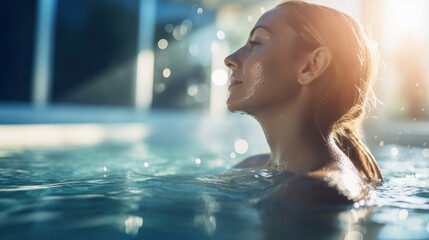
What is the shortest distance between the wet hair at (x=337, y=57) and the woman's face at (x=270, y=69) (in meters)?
0.04

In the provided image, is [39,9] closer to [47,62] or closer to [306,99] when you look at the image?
[47,62]

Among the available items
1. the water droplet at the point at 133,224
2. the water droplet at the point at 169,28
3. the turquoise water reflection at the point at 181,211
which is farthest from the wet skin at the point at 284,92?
the water droplet at the point at 169,28

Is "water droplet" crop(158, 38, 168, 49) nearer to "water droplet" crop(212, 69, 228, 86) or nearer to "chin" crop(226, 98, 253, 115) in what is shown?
"water droplet" crop(212, 69, 228, 86)

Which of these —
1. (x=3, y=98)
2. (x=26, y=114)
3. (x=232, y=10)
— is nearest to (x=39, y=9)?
(x=3, y=98)

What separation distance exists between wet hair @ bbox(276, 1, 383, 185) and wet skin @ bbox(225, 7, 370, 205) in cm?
3

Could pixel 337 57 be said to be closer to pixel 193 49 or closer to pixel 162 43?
pixel 162 43

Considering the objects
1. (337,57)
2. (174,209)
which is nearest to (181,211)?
(174,209)

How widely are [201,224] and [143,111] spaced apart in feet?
31.0

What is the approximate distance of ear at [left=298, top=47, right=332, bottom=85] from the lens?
61.1 inches

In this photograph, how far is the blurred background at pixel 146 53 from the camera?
8.12 meters

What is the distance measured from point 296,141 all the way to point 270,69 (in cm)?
29

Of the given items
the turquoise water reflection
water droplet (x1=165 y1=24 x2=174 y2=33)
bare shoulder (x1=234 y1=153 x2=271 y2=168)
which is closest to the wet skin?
the turquoise water reflection

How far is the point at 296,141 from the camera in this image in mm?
1633

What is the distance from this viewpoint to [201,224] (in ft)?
3.82
